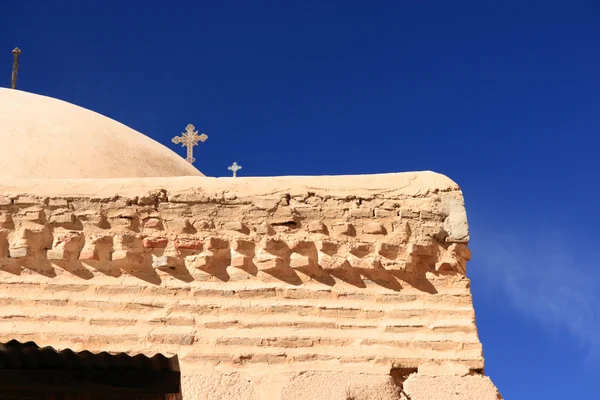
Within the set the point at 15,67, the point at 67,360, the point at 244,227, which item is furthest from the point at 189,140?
the point at 67,360

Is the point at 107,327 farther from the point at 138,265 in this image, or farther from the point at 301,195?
the point at 301,195

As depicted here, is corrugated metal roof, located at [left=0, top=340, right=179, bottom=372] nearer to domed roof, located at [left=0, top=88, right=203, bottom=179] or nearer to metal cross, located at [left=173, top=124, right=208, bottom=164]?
domed roof, located at [left=0, top=88, right=203, bottom=179]

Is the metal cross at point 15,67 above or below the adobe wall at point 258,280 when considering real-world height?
above

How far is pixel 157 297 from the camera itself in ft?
15.8

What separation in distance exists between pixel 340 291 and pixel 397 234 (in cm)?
57

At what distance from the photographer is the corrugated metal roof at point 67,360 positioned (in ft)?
11.3

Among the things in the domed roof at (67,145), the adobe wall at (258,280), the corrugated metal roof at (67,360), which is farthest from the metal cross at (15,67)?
the corrugated metal roof at (67,360)

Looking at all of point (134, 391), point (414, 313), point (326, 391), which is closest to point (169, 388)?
point (134, 391)

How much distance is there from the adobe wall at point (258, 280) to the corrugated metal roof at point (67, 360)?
0.92 meters

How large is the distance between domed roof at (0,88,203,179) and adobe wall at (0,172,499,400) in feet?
4.19

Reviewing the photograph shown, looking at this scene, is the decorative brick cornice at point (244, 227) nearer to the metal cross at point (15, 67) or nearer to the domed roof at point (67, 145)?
the domed roof at point (67, 145)

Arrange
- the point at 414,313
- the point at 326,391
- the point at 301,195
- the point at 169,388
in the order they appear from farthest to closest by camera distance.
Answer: the point at 301,195, the point at 414,313, the point at 326,391, the point at 169,388

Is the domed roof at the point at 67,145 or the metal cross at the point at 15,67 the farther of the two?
the metal cross at the point at 15,67

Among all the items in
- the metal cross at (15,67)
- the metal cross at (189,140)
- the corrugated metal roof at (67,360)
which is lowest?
the corrugated metal roof at (67,360)
